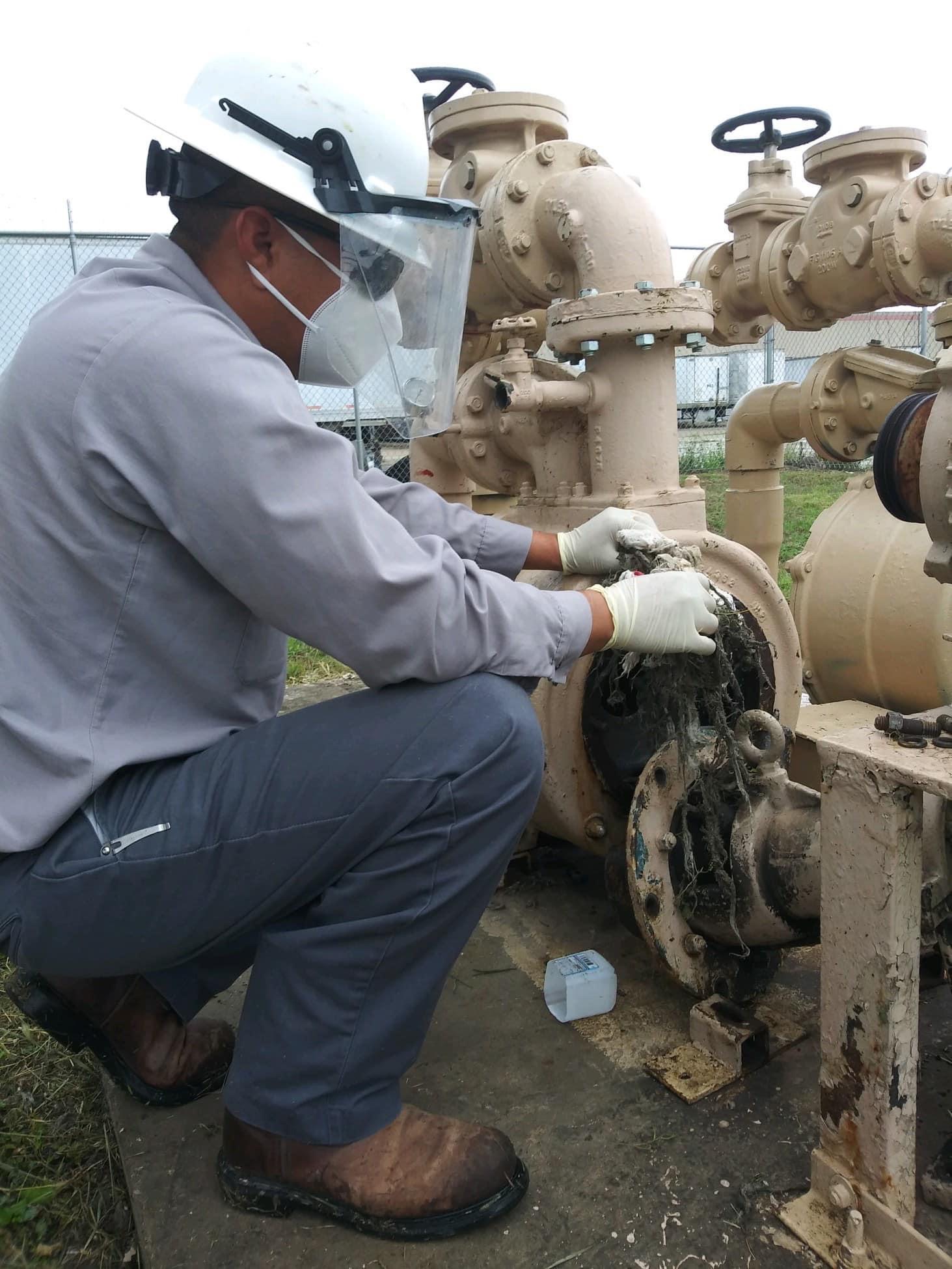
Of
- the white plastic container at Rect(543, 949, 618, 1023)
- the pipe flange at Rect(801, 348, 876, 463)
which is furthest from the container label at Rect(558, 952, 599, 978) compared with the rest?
the pipe flange at Rect(801, 348, 876, 463)

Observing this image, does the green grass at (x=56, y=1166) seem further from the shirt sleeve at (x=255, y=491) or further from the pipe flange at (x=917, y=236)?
the pipe flange at (x=917, y=236)

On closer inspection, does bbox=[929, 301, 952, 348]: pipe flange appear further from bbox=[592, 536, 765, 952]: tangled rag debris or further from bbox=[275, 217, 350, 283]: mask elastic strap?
bbox=[275, 217, 350, 283]: mask elastic strap

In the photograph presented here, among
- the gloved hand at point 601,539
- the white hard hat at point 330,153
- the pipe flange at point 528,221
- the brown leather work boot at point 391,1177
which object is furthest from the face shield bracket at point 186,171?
the brown leather work boot at point 391,1177

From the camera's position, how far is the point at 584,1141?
5.30 ft

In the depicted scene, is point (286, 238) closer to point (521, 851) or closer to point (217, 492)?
point (217, 492)

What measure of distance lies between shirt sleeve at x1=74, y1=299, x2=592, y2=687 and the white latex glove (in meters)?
0.37

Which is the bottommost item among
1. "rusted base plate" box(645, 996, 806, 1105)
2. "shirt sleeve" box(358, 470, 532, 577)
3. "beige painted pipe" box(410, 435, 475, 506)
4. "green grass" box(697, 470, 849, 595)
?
"green grass" box(697, 470, 849, 595)

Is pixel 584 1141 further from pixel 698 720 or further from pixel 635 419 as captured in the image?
pixel 635 419

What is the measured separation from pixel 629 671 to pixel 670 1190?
0.93 metres

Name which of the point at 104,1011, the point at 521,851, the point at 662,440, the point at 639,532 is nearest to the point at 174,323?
the point at 639,532

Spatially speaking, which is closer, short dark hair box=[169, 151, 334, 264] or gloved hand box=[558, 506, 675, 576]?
short dark hair box=[169, 151, 334, 264]

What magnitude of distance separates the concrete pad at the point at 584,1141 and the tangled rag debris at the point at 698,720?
0.93 ft

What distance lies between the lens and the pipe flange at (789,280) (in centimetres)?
362

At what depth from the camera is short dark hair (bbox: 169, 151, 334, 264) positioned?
4.93 ft
